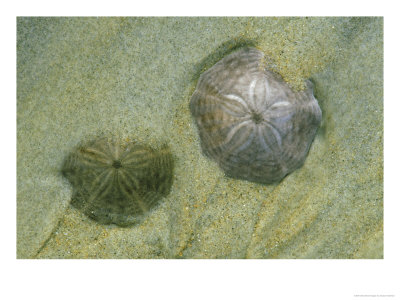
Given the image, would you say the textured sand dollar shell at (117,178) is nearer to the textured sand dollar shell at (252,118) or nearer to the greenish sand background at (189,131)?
A: the greenish sand background at (189,131)

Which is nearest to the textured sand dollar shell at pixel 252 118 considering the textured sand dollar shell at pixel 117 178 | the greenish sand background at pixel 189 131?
the greenish sand background at pixel 189 131

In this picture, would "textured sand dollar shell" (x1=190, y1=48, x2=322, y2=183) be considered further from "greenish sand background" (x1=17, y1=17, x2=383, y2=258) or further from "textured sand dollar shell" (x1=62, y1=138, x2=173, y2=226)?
"textured sand dollar shell" (x1=62, y1=138, x2=173, y2=226)

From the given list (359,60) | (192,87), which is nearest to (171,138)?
(192,87)

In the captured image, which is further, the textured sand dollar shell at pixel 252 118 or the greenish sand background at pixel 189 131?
the greenish sand background at pixel 189 131

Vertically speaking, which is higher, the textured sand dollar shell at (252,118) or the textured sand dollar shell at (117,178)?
the textured sand dollar shell at (252,118)

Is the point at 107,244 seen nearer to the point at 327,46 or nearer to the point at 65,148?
the point at 65,148
